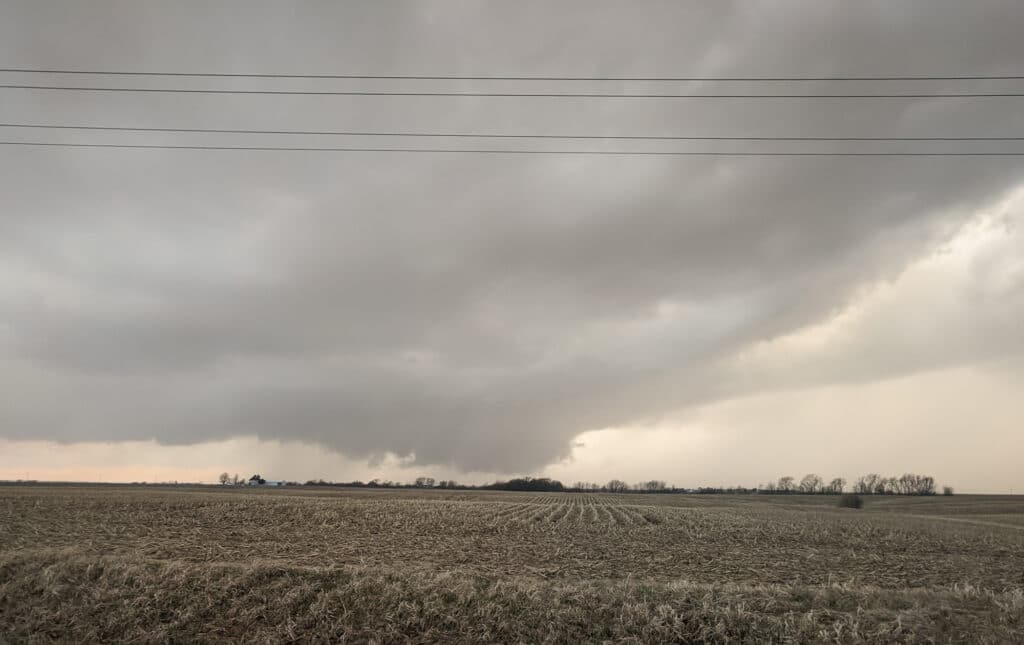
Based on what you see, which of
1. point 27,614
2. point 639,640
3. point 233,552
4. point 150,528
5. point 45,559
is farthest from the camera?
point 150,528

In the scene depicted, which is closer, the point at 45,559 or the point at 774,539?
the point at 45,559

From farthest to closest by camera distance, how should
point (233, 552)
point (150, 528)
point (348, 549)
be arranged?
point (150, 528) < point (348, 549) < point (233, 552)

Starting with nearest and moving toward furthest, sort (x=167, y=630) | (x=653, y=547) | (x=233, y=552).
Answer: (x=167, y=630), (x=233, y=552), (x=653, y=547)

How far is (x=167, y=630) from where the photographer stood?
14602mm

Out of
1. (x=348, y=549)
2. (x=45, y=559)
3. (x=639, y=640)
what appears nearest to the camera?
(x=639, y=640)

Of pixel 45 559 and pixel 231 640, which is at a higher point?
pixel 45 559

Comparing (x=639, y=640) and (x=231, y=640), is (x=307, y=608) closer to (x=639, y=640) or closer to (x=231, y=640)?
(x=231, y=640)

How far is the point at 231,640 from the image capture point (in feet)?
46.6

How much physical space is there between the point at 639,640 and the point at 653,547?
18.0 m

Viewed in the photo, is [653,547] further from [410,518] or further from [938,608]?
[410,518]

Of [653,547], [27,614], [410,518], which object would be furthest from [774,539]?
[27,614]

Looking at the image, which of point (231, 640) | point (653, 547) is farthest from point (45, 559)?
point (653, 547)

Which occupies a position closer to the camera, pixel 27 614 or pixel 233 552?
pixel 27 614

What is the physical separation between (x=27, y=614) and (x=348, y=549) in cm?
1325
